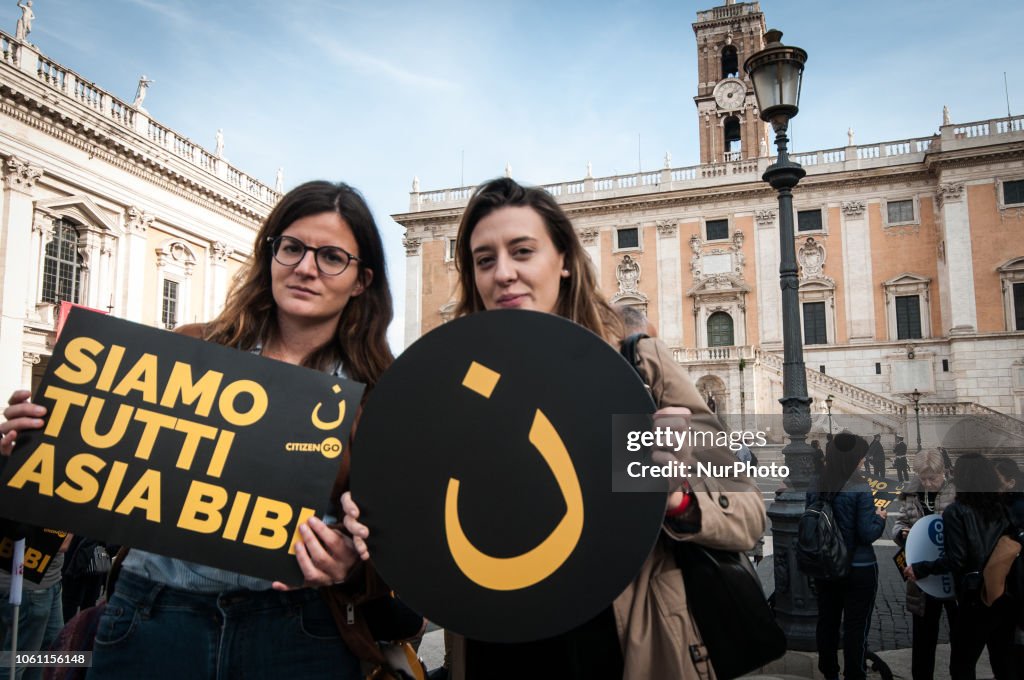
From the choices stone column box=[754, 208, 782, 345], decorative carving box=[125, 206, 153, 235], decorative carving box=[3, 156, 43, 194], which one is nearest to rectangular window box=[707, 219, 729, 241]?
stone column box=[754, 208, 782, 345]

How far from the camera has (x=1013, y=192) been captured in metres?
26.7

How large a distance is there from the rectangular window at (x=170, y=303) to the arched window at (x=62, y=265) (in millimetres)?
2996

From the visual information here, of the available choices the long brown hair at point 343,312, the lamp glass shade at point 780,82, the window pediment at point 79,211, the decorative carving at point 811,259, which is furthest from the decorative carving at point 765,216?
the long brown hair at point 343,312

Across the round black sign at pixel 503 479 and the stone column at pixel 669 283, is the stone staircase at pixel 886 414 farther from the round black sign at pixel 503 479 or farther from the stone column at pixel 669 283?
the round black sign at pixel 503 479

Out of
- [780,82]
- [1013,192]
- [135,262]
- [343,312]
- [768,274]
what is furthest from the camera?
[768,274]

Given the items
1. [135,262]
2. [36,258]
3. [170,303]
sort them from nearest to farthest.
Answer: [36,258] < [135,262] < [170,303]

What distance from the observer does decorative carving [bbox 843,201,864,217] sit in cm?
2911

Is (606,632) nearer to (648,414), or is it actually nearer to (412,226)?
(648,414)

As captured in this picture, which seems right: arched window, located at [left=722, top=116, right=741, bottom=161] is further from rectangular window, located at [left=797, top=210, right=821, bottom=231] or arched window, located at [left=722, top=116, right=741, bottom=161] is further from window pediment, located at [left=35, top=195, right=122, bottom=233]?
window pediment, located at [left=35, top=195, right=122, bottom=233]

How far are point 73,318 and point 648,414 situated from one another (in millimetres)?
1337

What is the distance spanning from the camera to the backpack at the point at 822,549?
13.7ft

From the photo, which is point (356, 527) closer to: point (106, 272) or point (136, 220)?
point (106, 272)

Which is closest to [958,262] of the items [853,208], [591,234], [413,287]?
[853,208]

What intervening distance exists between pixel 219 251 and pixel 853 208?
27555mm
